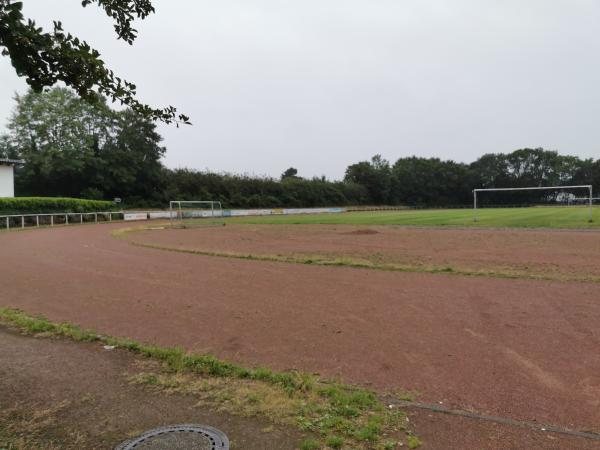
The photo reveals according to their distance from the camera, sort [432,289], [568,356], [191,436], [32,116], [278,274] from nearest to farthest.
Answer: [191,436] < [568,356] < [432,289] < [278,274] < [32,116]

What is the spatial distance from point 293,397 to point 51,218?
36.1m

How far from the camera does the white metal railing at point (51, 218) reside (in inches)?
1196

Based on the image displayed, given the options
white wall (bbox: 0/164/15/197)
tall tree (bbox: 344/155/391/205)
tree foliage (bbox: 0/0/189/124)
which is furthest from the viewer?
tall tree (bbox: 344/155/391/205)

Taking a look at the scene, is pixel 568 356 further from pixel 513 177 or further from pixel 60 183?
pixel 513 177

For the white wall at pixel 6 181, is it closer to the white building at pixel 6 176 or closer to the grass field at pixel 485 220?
the white building at pixel 6 176

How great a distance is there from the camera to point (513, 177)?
11025 centimetres

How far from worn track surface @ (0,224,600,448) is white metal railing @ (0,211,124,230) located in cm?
2231

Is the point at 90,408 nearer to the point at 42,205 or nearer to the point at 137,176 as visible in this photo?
the point at 42,205

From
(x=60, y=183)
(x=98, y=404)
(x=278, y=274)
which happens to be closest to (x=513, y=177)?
(x=60, y=183)

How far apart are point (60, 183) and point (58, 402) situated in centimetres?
5483

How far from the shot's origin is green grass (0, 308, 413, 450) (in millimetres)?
3355

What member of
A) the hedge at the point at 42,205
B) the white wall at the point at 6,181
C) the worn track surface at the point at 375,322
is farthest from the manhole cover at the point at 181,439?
the white wall at the point at 6,181

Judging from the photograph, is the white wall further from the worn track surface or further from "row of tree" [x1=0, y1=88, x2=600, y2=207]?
the worn track surface

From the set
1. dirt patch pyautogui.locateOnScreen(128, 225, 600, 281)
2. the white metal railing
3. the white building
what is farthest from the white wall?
dirt patch pyautogui.locateOnScreen(128, 225, 600, 281)
